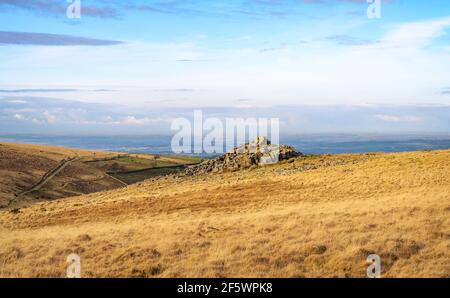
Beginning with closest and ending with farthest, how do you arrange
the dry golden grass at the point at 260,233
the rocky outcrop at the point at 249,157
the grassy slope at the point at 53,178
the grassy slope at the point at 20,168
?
1. the dry golden grass at the point at 260,233
2. the rocky outcrop at the point at 249,157
3. the grassy slope at the point at 53,178
4. the grassy slope at the point at 20,168

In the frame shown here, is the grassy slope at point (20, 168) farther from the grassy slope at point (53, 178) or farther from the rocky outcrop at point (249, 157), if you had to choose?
the rocky outcrop at point (249, 157)

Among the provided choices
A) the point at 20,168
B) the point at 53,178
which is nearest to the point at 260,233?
the point at 53,178

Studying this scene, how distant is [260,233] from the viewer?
70.5 ft

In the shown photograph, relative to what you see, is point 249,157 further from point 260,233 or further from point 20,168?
point 20,168

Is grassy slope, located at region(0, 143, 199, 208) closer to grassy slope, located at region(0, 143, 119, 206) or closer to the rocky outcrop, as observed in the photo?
grassy slope, located at region(0, 143, 119, 206)

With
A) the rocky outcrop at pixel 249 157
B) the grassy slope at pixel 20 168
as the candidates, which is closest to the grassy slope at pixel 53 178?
the grassy slope at pixel 20 168

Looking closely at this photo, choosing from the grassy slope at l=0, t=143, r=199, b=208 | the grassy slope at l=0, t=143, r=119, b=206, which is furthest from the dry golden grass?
the grassy slope at l=0, t=143, r=119, b=206

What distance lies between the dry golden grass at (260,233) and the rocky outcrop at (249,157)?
20.3 meters

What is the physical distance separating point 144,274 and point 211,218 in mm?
12731

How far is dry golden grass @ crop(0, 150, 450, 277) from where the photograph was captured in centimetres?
1627

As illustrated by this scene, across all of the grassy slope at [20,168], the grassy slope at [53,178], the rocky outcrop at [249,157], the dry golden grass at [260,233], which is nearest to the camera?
the dry golden grass at [260,233]

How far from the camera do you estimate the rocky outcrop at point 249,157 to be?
61344mm

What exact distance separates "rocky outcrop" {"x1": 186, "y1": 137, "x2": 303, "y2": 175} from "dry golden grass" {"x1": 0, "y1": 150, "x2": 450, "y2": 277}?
20.3 metres

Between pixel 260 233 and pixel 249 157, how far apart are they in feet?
133
